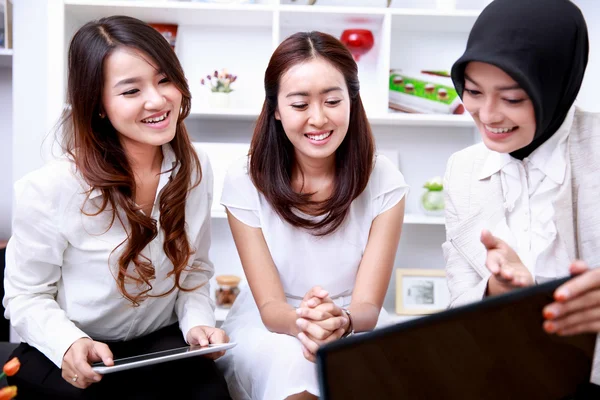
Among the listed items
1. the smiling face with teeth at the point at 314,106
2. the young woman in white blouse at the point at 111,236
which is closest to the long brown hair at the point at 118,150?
the young woman in white blouse at the point at 111,236

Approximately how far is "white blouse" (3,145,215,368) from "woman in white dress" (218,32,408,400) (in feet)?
0.53

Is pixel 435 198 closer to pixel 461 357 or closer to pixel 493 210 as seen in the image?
pixel 493 210

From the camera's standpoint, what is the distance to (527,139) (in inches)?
42.9

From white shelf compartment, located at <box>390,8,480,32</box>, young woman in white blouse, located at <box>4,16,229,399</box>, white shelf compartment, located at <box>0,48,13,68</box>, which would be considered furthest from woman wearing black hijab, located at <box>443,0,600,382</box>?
white shelf compartment, located at <box>0,48,13,68</box>

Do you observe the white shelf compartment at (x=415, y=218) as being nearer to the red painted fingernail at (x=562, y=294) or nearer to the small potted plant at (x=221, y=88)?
the small potted plant at (x=221, y=88)

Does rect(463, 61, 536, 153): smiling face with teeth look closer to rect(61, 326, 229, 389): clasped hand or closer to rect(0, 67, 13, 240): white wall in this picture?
rect(61, 326, 229, 389): clasped hand

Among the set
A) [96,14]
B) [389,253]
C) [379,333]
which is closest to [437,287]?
[389,253]

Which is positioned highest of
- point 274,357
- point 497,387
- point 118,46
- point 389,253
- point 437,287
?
point 118,46

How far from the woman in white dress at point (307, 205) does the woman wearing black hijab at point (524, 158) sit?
0.82 feet

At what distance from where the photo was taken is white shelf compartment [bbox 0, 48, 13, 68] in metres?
2.48

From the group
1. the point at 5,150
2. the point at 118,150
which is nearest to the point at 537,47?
the point at 118,150

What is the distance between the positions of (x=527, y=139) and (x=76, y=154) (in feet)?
3.36

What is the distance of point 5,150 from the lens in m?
2.84

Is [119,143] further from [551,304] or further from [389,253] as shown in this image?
[551,304]
